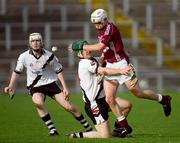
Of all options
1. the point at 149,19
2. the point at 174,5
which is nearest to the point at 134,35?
the point at 149,19

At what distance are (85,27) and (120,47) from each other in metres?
21.9

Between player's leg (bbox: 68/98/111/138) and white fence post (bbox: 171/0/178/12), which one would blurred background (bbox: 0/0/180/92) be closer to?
white fence post (bbox: 171/0/178/12)

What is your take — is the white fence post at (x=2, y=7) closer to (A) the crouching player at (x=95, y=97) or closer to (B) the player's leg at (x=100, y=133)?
(A) the crouching player at (x=95, y=97)

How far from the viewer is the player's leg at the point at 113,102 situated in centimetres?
1670

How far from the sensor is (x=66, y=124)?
20.7m

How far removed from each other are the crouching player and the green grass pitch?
12.7 inches

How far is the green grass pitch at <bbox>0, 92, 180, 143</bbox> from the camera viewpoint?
52.9ft

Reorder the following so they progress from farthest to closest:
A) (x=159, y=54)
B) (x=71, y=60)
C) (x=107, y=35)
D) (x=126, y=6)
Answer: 1. (x=126, y=6)
2. (x=159, y=54)
3. (x=71, y=60)
4. (x=107, y=35)

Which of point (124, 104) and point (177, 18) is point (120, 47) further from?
point (177, 18)

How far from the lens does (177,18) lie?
40.9 meters

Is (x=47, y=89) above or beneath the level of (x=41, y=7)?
above

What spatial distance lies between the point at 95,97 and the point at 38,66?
155cm

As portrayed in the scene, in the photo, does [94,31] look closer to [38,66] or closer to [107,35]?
[38,66]

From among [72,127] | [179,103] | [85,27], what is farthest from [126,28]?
[72,127]
